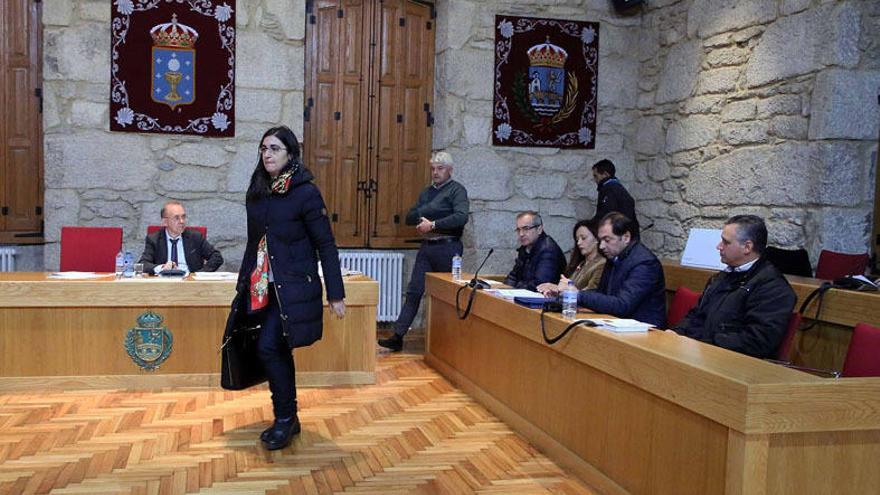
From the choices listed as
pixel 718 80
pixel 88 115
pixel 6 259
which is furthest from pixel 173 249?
pixel 718 80

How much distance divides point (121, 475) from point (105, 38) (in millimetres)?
3822

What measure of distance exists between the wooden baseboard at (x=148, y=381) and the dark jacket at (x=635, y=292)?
1650 millimetres

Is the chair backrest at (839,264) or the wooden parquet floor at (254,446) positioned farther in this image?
the chair backrest at (839,264)

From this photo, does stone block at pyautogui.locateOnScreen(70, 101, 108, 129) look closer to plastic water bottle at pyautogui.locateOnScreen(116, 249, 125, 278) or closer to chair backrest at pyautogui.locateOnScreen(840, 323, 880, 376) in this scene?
plastic water bottle at pyautogui.locateOnScreen(116, 249, 125, 278)

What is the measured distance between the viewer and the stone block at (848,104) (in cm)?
466

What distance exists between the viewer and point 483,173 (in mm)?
6578

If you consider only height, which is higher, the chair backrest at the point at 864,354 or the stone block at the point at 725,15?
the stone block at the point at 725,15

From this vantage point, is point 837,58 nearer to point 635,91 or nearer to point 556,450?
point 635,91

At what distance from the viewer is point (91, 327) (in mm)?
4352

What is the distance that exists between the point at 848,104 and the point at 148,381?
13.7ft

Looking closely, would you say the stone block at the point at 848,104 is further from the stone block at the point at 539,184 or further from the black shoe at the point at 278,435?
the black shoe at the point at 278,435

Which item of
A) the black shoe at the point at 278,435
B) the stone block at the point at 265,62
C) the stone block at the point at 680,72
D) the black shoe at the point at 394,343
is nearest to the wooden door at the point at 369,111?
the stone block at the point at 265,62

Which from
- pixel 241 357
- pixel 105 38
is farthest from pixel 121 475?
pixel 105 38

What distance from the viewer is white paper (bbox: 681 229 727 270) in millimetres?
4914
